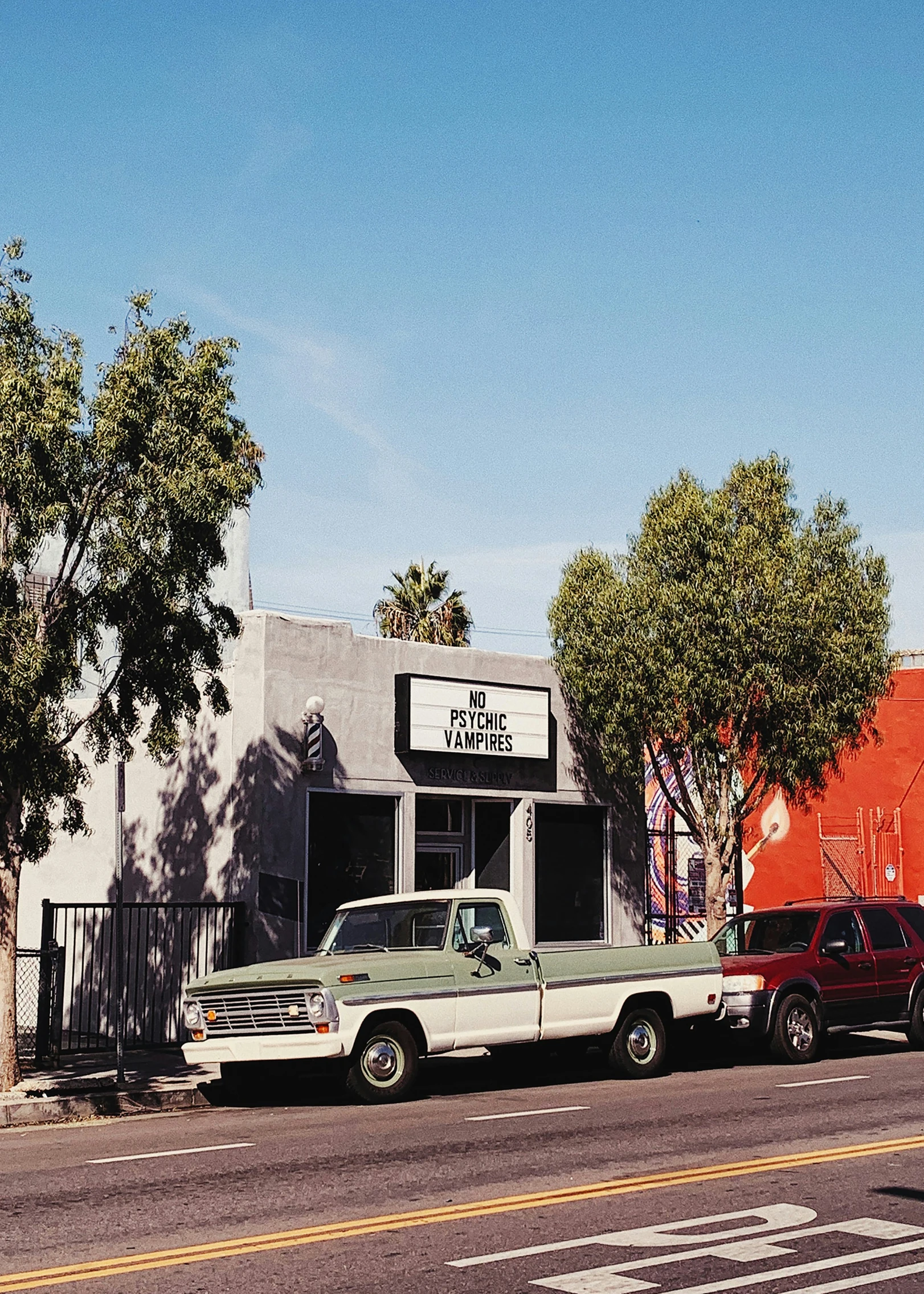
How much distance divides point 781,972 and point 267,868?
650cm

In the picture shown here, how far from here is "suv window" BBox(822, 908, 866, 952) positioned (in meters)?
18.3

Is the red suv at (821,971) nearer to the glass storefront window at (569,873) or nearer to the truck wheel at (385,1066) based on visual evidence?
the glass storefront window at (569,873)

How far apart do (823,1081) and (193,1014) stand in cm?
635

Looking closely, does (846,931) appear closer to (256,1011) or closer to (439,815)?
(439,815)

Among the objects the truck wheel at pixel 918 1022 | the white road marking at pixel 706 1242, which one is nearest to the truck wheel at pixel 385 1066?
the white road marking at pixel 706 1242

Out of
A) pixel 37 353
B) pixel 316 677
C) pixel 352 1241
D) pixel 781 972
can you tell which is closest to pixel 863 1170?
pixel 352 1241

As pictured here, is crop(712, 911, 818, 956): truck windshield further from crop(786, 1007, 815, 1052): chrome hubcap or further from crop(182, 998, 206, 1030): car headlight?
crop(182, 998, 206, 1030): car headlight

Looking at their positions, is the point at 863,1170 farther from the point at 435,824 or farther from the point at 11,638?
the point at 435,824

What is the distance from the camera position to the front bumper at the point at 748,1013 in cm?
1702

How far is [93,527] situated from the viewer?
48.2 feet

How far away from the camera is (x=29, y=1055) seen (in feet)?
58.0

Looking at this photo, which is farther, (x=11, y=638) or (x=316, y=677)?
(x=316, y=677)

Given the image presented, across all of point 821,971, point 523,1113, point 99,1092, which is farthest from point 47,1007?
point 821,971

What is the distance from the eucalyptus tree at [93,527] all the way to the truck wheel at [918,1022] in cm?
995
